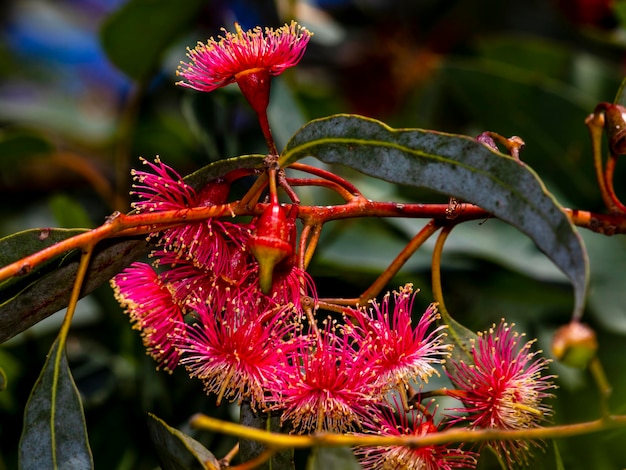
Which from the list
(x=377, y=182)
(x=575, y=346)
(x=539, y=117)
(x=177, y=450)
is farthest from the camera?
(x=377, y=182)

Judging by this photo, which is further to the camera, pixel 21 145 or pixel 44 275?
pixel 21 145

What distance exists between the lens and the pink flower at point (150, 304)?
1.04 meters

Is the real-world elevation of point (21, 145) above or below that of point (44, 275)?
above

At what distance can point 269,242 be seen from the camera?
2.80ft

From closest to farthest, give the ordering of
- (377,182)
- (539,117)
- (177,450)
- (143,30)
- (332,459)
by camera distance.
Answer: (332,459) < (177,450) < (539,117) < (143,30) < (377,182)

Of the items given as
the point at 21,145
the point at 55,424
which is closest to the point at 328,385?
the point at 55,424

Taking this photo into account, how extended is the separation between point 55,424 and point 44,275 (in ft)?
0.57

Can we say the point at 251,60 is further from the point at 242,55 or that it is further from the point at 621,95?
the point at 621,95

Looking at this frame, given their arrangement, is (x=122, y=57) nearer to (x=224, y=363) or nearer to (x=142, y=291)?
(x=142, y=291)

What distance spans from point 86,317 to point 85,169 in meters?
0.36

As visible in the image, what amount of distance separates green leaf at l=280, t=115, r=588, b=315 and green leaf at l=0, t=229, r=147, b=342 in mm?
238

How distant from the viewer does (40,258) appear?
2.84 feet

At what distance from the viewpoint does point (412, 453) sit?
92cm

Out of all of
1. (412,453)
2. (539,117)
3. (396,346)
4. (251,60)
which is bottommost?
(412,453)
